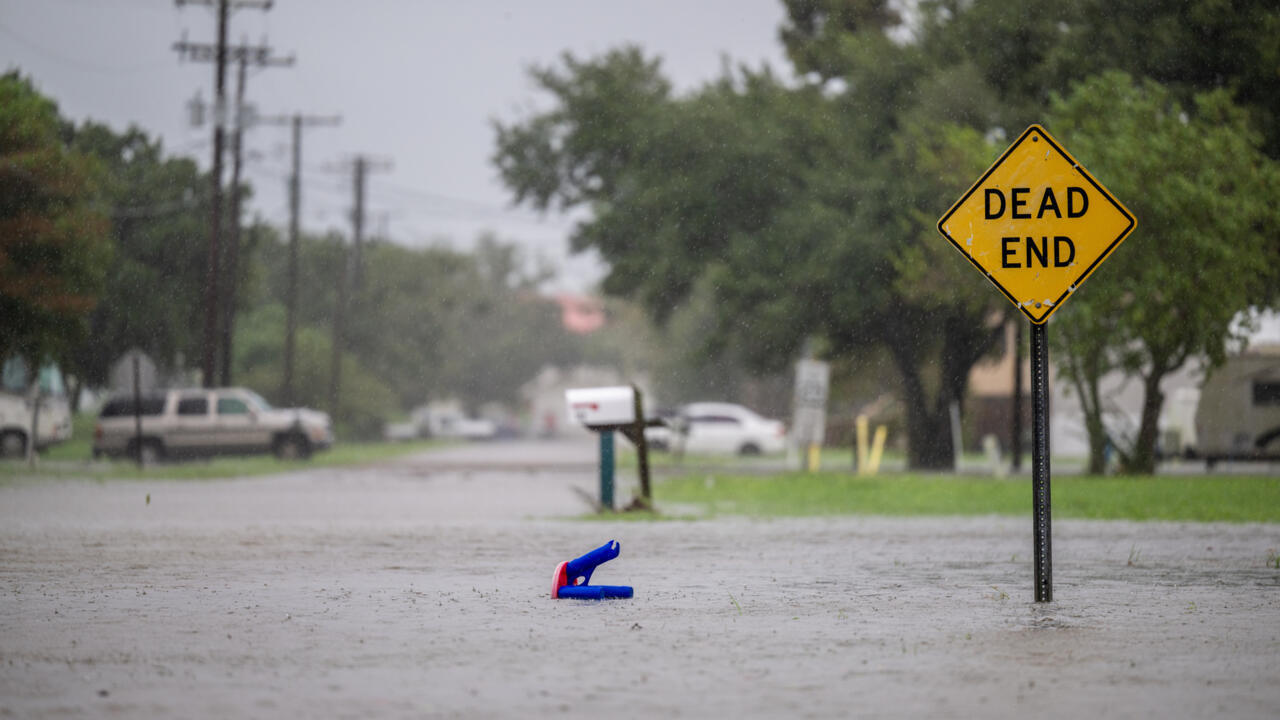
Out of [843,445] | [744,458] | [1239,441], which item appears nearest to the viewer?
[1239,441]

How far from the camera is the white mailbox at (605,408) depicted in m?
20.1

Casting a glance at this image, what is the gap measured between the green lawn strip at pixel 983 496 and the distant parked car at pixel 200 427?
15.9 metres

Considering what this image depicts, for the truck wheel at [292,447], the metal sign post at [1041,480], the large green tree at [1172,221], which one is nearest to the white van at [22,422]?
the truck wheel at [292,447]

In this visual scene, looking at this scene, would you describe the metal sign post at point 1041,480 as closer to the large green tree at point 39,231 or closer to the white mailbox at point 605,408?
the white mailbox at point 605,408

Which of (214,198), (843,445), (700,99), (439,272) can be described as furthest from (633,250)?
(439,272)

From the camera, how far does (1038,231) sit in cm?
1053

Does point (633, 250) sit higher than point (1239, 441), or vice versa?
point (633, 250)

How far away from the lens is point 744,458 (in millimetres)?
53438

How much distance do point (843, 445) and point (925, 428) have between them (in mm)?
25833

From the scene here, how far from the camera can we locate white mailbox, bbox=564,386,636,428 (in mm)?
20125

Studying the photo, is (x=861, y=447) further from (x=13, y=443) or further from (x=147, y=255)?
(x=147, y=255)

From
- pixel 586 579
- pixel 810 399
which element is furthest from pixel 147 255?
pixel 586 579

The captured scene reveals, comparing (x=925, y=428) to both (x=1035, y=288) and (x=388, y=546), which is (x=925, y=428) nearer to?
(x=388, y=546)

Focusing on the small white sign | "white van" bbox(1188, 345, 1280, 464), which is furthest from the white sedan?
the small white sign
